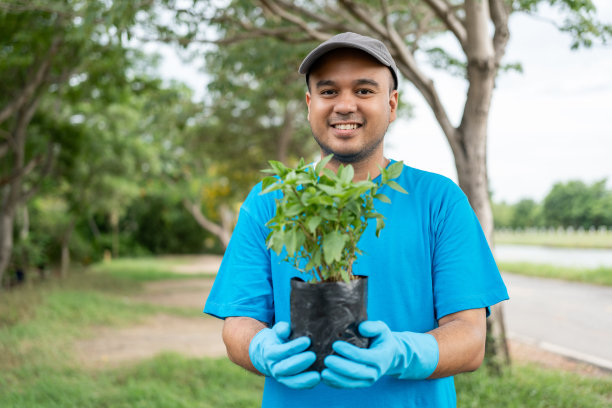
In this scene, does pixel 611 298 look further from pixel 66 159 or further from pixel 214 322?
pixel 66 159

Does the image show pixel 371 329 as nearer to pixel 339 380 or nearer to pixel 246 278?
pixel 339 380

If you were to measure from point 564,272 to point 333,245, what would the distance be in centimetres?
1825

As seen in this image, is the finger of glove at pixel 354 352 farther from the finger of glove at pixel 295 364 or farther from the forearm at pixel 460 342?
the forearm at pixel 460 342

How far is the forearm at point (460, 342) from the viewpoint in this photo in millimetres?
1640

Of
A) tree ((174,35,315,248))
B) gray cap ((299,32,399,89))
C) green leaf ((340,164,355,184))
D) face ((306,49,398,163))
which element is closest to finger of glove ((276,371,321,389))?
green leaf ((340,164,355,184))

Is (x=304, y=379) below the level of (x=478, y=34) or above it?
below

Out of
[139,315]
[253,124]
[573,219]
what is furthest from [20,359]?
[573,219]

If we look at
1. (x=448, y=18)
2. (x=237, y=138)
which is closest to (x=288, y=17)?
(x=448, y=18)

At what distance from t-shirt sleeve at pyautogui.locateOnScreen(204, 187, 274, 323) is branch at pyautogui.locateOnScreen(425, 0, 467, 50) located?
5.20 m

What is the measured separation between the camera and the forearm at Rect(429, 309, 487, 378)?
5.38ft

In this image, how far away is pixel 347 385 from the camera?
4.77ft

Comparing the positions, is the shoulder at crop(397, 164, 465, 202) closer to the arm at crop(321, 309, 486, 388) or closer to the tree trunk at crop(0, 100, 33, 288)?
the arm at crop(321, 309, 486, 388)

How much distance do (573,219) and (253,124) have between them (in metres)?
25.5

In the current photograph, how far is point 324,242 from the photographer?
4.73ft
